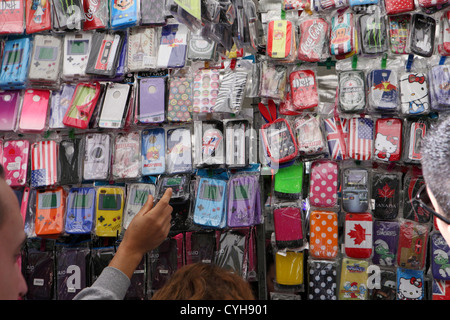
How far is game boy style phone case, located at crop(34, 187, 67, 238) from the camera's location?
111 inches

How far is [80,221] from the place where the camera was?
2830mm

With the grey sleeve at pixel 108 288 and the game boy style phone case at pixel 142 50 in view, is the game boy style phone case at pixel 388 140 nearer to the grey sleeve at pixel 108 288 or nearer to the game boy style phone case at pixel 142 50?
the game boy style phone case at pixel 142 50

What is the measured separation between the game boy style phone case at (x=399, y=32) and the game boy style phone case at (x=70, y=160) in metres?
2.00

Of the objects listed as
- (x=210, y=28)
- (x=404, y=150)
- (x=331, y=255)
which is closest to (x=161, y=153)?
(x=210, y=28)

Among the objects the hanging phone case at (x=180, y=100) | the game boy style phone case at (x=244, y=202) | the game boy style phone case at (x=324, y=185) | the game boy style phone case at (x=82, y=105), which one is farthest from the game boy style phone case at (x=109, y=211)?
the game boy style phone case at (x=324, y=185)

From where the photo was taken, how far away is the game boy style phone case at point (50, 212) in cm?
283

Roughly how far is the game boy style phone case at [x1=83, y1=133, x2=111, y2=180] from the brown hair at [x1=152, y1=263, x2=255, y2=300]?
5.38 feet

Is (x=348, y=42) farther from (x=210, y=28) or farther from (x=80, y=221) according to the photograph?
(x=80, y=221)

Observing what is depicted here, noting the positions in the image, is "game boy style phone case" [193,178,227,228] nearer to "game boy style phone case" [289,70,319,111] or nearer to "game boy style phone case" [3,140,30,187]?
"game boy style phone case" [289,70,319,111]

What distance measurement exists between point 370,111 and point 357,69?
27 centimetres

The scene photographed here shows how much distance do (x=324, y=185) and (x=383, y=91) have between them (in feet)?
2.07

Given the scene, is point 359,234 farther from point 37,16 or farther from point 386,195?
point 37,16

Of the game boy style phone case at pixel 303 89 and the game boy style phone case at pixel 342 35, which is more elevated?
the game boy style phone case at pixel 342 35

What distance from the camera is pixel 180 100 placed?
2.79 m
